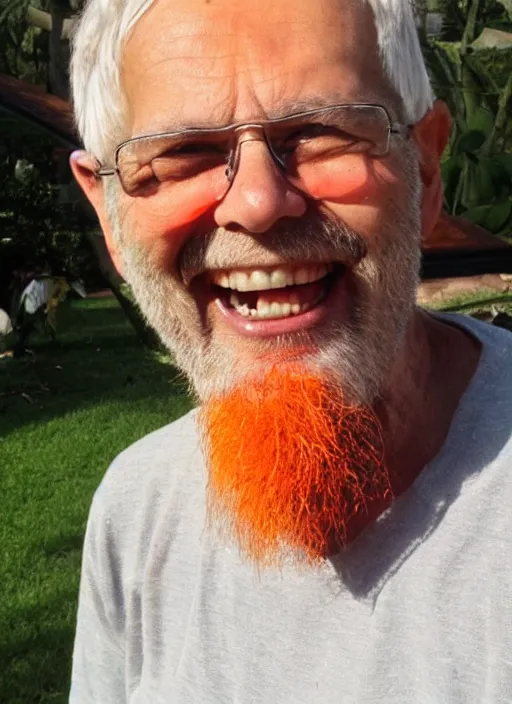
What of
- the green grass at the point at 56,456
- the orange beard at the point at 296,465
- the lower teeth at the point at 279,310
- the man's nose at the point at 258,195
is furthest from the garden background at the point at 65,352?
the orange beard at the point at 296,465

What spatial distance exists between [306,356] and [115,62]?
1.99 ft

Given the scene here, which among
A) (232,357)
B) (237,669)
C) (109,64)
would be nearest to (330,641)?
(237,669)

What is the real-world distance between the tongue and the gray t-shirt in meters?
0.30

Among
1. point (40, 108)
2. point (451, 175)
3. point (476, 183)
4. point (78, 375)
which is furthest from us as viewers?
point (451, 175)

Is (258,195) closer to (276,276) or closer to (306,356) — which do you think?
(276,276)

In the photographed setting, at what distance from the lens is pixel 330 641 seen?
56.1 inches

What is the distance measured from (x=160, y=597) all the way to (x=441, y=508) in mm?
551

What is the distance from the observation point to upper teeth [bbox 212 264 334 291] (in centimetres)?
148

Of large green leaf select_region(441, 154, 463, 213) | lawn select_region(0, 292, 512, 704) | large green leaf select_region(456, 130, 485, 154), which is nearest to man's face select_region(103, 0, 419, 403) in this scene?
lawn select_region(0, 292, 512, 704)

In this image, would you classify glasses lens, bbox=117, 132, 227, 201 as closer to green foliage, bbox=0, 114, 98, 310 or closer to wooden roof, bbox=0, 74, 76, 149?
green foliage, bbox=0, 114, 98, 310

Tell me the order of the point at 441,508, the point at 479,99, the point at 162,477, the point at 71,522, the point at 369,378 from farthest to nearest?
the point at 479,99 → the point at 71,522 → the point at 162,477 → the point at 369,378 → the point at 441,508

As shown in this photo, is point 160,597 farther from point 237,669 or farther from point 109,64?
point 109,64

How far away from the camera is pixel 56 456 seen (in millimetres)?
6000

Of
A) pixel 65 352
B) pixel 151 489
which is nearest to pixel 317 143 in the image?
pixel 151 489
